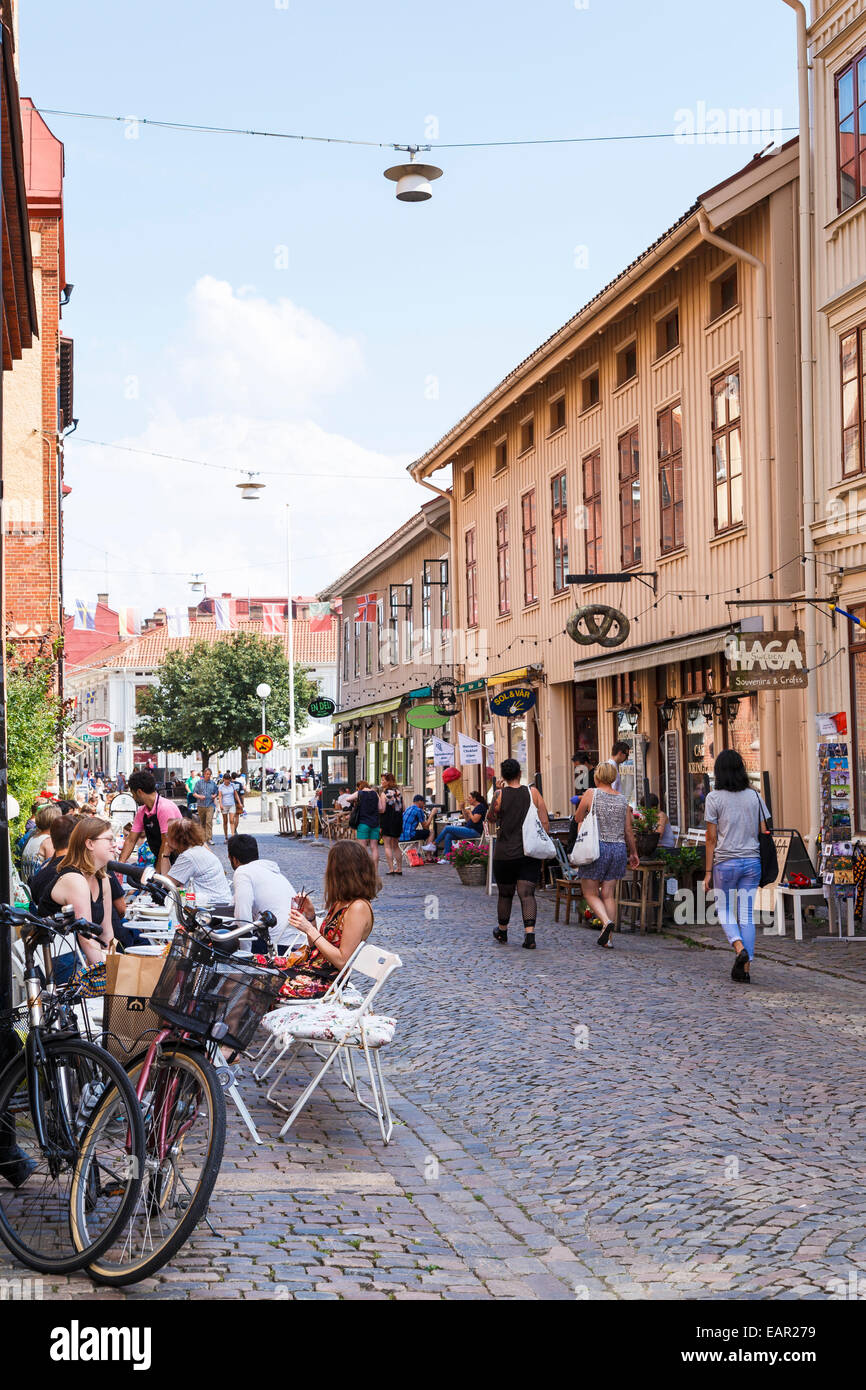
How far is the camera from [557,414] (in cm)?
2528

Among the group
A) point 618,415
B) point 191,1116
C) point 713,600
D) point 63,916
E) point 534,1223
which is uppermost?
point 618,415

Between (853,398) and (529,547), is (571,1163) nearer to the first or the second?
(853,398)

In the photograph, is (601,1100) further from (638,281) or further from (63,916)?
(638,281)

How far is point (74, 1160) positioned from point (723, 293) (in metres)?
15.5

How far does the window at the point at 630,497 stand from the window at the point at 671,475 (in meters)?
0.84

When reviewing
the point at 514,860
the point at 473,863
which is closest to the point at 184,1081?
the point at 514,860

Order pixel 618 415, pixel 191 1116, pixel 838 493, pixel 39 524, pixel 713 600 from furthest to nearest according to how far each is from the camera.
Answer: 1. pixel 39 524
2. pixel 618 415
3. pixel 713 600
4. pixel 838 493
5. pixel 191 1116

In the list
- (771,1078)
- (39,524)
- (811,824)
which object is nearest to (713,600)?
(811,824)

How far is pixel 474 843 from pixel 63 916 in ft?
57.3

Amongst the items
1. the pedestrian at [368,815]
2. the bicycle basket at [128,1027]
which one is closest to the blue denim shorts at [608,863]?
the bicycle basket at [128,1027]

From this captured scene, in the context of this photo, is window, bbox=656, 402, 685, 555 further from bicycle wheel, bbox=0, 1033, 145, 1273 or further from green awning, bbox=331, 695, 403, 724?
green awning, bbox=331, 695, 403, 724

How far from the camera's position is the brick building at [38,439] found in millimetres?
29734

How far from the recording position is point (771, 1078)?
26.0 ft

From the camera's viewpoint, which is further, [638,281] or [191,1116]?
[638,281]
